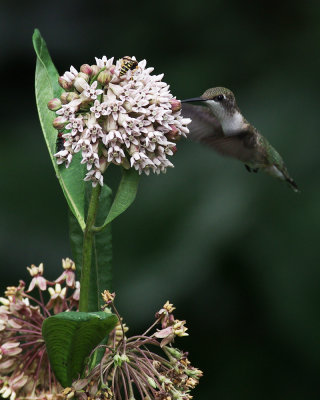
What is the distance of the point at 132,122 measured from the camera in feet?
6.44

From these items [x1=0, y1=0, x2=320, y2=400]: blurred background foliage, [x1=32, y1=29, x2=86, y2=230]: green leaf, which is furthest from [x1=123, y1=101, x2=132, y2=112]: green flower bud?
[x1=0, y1=0, x2=320, y2=400]: blurred background foliage

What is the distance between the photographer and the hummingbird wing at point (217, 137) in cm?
314

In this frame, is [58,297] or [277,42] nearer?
[58,297]

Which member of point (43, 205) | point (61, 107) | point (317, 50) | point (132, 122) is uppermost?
point (317, 50)

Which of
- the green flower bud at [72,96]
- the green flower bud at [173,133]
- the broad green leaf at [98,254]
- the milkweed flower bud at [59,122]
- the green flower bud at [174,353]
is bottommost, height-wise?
the green flower bud at [174,353]

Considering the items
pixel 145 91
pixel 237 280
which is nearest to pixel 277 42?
pixel 237 280

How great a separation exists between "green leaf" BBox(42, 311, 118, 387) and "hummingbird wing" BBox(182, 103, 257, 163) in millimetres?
1350

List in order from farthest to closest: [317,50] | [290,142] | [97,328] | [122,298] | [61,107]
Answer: [317,50], [290,142], [122,298], [61,107], [97,328]

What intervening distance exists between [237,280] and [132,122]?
117 inches

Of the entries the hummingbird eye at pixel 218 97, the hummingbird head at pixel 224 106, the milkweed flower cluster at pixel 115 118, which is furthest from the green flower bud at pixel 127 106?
the hummingbird eye at pixel 218 97

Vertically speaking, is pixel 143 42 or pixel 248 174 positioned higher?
pixel 143 42

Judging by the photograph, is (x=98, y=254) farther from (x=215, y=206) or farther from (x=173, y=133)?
(x=215, y=206)

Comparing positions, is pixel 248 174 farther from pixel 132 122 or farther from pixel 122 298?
pixel 132 122

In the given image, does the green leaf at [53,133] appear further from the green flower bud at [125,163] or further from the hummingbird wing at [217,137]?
the hummingbird wing at [217,137]
